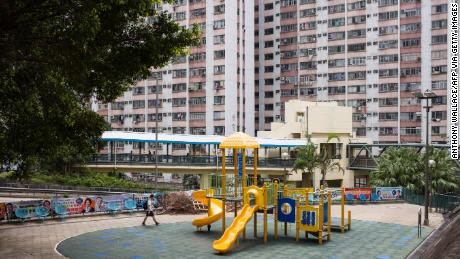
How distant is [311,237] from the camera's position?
2452 centimetres

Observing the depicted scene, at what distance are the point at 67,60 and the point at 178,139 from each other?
4058 centimetres

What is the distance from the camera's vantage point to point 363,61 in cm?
8394

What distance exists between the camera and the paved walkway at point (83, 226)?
20906 mm

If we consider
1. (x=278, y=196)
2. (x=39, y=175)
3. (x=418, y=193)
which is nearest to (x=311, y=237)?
(x=278, y=196)

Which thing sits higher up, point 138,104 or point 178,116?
point 138,104

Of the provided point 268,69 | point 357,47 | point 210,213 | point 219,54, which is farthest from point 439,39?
point 210,213

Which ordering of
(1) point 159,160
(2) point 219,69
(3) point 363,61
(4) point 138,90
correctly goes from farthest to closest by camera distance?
(4) point 138,90, (3) point 363,61, (2) point 219,69, (1) point 159,160

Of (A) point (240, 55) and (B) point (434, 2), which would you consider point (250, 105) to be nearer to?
(A) point (240, 55)

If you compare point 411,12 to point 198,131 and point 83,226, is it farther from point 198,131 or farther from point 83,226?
point 83,226

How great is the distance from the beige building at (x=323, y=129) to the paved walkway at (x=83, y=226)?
25244mm

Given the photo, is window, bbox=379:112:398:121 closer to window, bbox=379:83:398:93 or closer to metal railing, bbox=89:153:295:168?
window, bbox=379:83:398:93

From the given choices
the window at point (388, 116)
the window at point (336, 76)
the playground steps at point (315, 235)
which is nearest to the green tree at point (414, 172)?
the playground steps at point (315, 235)

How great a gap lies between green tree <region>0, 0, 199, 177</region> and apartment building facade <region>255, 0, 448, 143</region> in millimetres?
66889

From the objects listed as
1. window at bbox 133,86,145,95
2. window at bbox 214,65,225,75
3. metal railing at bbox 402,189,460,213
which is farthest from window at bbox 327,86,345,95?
metal railing at bbox 402,189,460,213
